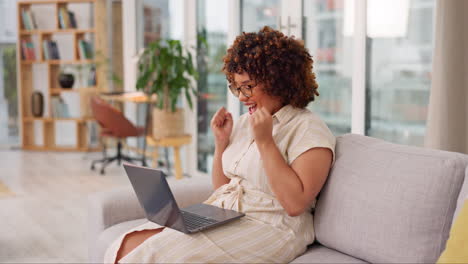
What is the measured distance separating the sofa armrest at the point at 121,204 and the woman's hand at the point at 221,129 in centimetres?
35

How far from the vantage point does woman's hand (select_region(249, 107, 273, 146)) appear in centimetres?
170

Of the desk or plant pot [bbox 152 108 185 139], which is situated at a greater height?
plant pot [bbox 152 108 185 139]

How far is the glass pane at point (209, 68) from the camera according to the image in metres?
4.67

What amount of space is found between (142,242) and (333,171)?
27.3 inches

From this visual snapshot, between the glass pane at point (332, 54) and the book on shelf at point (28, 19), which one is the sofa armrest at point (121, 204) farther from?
the book on shelf at point (28, 19)

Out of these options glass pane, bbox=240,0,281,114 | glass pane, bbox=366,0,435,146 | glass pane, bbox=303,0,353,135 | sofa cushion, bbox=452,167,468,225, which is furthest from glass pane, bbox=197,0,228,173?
sofa cushion, bbox=452,167,468,225

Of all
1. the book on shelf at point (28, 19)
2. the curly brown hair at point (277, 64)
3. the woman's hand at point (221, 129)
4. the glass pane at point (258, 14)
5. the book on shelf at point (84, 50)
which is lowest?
the woman's hand at point (221, 129)

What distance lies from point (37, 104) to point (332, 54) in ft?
15.7

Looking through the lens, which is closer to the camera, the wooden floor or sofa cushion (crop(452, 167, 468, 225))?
sofa cushion (crop(452, 167, 468, 225))

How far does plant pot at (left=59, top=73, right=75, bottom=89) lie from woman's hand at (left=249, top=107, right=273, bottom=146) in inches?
221

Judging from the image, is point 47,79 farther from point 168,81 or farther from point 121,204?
point 121,204

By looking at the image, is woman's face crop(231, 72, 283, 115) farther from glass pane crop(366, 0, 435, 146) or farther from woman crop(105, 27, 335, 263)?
glass pane crop(366, 0, 435, 146)

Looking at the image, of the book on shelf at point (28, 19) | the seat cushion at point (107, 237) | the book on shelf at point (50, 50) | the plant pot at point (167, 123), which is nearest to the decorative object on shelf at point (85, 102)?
the book on shelf at point (50, 50)

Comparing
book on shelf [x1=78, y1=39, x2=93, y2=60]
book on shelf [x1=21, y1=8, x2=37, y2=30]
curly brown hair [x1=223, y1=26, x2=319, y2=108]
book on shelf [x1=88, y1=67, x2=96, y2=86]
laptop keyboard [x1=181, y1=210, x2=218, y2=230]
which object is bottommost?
laptop keyboard [x1=181, y1=210, x2=218, y2=230]
